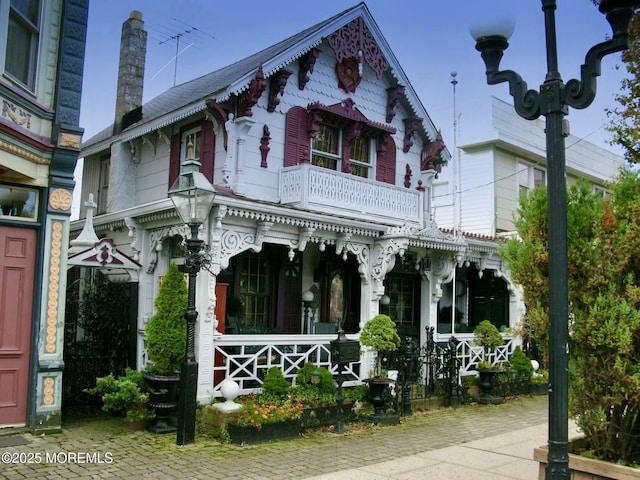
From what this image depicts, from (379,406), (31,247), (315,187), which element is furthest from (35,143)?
(379,406)

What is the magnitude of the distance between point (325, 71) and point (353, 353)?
6.95 metres

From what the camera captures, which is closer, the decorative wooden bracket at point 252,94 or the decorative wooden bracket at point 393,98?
the decorative wooden bracket at point 252,94

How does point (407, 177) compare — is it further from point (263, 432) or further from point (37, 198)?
point (37, 198)

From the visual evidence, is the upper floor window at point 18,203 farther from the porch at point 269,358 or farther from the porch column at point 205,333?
the porch at point 269,358

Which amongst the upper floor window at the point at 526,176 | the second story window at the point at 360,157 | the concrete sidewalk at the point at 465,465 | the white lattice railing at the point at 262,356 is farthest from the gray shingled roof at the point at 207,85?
the upper floor window at the point at 526,176

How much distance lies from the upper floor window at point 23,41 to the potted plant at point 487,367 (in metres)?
9.92

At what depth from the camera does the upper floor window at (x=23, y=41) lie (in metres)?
8.67

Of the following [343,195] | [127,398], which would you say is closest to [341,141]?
[343,195]

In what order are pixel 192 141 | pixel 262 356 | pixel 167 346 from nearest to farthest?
pixel 167 346 → pixel 262 356 → pixel 192 141

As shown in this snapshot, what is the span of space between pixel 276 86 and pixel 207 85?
255 centimetres

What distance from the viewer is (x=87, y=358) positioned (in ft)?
35.1

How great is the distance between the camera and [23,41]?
29.5 feet

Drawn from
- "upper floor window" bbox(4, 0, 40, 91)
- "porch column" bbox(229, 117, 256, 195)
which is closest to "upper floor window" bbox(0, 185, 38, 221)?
"upper floor window" bbox(4, 0, 40, 91)

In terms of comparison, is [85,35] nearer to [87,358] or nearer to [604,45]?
[87,358]
